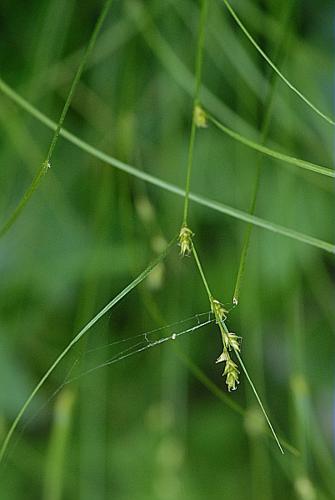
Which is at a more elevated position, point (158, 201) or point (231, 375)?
point (158, 201)

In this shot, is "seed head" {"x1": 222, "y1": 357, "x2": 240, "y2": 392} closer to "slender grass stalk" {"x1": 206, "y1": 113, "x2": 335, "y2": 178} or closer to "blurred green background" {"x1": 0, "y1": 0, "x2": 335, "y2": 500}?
"slender grass stalk" {"x1": 206, "y1": 113, "x2": 335, "y2": 178}

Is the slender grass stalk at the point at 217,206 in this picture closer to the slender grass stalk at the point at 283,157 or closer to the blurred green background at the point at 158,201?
the slender grass stalk at the point at 283,157

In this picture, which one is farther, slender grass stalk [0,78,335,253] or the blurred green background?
the blurred green background

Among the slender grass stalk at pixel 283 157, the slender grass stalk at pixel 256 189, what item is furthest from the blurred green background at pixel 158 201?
the slender grass stalk at pixel 283 157

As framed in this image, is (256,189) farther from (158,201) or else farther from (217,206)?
(158,201)

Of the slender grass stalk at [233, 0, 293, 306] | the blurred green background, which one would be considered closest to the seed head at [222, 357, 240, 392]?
the slender grass stalk at [233, 0, 293, 306]

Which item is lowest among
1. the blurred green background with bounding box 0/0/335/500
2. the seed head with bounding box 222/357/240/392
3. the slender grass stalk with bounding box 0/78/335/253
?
the seed head with bounding box 222/357/240/392

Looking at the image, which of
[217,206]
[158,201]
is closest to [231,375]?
[217,206]

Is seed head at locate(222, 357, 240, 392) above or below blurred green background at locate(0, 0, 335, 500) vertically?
below
